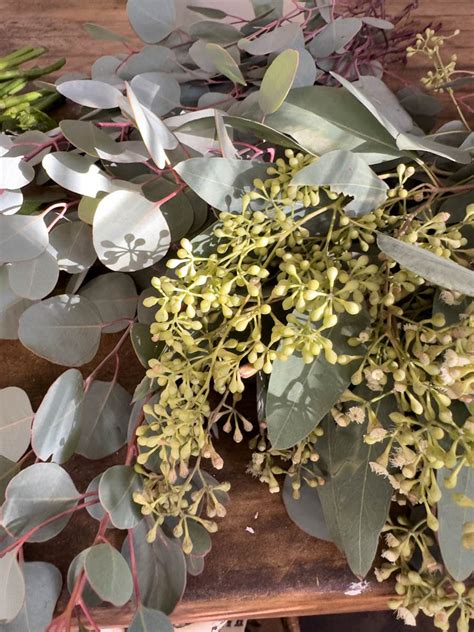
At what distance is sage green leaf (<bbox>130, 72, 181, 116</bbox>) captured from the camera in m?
0.70

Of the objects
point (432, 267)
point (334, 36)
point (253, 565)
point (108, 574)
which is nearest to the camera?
point (432, 267)

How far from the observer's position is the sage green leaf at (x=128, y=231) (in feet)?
1.85

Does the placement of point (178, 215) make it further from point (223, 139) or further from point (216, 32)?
point (216, 32)

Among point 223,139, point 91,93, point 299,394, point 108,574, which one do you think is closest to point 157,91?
point 91,93

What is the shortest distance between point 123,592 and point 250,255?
320 millimetres

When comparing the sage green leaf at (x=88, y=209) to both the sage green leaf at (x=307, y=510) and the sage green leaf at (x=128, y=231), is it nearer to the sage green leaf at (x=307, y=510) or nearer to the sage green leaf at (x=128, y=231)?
the sage green leaf at (x=128, y=231)

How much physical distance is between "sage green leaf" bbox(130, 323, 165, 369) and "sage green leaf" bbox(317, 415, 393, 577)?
18 centimetres

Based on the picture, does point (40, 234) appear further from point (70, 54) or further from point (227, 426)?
point (70, 54)

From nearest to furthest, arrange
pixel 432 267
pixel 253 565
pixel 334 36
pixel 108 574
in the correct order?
pixel 432 267 < pixel 108 574 < pixel 253 565 < pixel 334 36

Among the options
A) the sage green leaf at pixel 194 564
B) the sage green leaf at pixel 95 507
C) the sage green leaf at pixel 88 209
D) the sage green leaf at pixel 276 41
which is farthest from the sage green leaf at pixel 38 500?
the sage green leaf at pixel 276 41

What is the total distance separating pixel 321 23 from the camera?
2.80ft

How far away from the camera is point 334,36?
0.76 metres

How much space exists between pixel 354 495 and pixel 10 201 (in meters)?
0.48

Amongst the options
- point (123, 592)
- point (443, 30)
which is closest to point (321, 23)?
point (443, 30)
